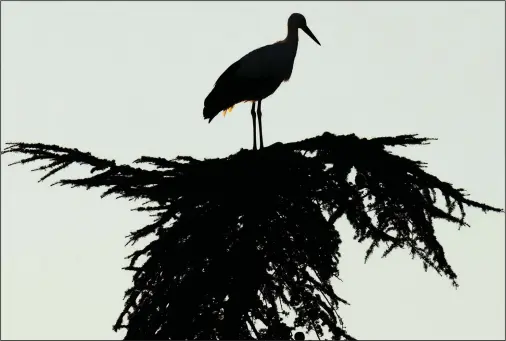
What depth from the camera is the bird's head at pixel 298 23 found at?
24625mm

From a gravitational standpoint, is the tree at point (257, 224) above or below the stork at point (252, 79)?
below

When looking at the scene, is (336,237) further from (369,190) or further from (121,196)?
(121,196)

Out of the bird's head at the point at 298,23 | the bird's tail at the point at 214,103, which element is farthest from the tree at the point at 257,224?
the bird's head at the point at 298,23

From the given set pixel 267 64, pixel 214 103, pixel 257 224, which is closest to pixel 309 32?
pixel 267 64

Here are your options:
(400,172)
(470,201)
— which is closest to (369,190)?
(400,172)

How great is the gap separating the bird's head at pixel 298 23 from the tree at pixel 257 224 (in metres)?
9.89

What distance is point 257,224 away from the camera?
13.8 metres

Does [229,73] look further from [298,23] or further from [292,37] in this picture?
[298,23]

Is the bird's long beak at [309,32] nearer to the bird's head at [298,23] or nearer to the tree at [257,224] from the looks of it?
the bird's head at [298,23]

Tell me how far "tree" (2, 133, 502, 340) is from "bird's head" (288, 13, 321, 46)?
32.5ft

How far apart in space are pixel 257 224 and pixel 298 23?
11.7 meters

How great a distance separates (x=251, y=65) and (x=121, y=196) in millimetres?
8071

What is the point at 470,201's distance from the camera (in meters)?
14.8

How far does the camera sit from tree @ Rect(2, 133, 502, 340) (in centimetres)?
1334
